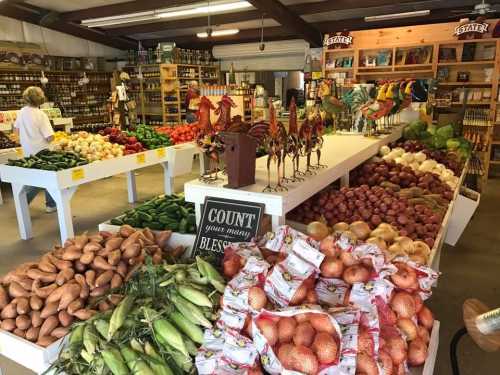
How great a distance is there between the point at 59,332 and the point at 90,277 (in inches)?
11.2

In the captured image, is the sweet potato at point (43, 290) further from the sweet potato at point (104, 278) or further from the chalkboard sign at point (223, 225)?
the chalkboard sign at point (223, 225)

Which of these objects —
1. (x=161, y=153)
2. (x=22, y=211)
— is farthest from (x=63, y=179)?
(x=161, y=153)

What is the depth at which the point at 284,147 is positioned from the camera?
215 centimetres

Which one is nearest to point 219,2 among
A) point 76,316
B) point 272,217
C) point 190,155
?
point 190,155

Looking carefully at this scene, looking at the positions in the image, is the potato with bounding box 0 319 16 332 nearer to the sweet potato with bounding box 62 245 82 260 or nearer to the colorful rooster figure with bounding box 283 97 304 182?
the sweet potato with bounding box 62 245 82 260

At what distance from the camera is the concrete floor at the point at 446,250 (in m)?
2.69

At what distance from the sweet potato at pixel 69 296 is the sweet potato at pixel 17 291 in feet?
0.77

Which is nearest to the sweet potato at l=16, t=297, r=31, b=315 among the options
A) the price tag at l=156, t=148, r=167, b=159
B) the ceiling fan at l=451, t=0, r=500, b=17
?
the price tag at l=156, t=148, r=167, b=159

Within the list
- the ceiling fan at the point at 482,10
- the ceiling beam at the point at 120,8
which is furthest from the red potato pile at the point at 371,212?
the ceiling beam at the point at 120,8

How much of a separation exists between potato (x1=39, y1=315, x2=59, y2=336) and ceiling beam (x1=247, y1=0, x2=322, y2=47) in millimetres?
6858

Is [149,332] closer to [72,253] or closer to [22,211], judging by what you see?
[72,253]

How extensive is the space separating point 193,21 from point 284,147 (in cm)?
906

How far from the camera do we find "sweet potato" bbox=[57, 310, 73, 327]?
5.48ft

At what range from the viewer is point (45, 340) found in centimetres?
162
